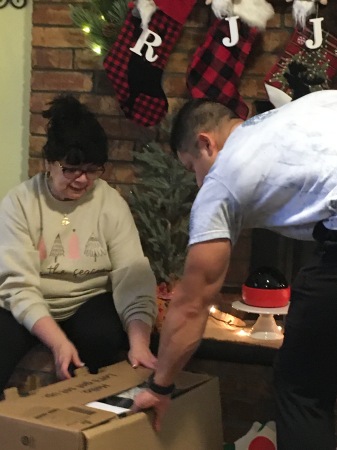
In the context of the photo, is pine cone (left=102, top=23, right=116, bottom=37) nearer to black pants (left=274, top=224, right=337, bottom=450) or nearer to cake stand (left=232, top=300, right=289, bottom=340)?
cake stand (left=232, top=300, right=289, bottom=340)

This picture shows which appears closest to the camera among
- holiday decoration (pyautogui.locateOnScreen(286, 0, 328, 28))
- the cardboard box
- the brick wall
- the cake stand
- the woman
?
the cardboard box

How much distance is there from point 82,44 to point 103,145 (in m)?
0.70

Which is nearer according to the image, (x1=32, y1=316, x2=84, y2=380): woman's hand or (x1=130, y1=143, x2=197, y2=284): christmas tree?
(x1=32, y1=316, x2=84, y2=380): woman's hand

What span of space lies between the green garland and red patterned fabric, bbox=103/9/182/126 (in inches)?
1.6

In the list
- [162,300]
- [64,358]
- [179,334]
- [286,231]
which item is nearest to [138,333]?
[64,358]

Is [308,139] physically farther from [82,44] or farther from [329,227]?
[82,44]

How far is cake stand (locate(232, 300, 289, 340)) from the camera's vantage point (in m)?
2.28

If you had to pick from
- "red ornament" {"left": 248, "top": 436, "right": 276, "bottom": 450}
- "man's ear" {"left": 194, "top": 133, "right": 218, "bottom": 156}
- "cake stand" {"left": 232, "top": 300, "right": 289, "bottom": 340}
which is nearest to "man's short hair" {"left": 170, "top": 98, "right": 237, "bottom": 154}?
"man's ear" {"left": 194, "top": 133, "right": 218, "bottom": 156}

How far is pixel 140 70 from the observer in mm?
2586

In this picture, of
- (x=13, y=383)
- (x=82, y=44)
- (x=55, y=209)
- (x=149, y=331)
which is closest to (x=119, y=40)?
(x=82, y=44)

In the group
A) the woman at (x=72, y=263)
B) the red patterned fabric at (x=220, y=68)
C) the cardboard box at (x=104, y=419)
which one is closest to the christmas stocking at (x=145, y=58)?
the red patterned fabric at (x=220, y=68)

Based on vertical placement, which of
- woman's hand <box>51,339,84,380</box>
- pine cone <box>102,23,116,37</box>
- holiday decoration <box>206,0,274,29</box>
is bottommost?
woman's hand <box>51,339,84,380</box>

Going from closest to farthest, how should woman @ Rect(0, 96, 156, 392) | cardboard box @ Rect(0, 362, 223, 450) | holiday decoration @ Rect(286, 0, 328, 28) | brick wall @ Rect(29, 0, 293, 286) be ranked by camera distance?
cardboard box @ Rect(0, 362, 223, 450) < woman @ Rect(0, 96, 156, 392) < holiday decoration @ Rect(286, 0, 328, 28) < brick wall @ Rect(29, 0, 293, 286)

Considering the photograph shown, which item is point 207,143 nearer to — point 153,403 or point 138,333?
point 153,403
